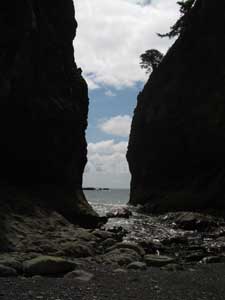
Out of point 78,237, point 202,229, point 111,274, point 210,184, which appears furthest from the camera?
point 210,184

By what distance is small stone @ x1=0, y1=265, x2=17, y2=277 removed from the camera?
14.5 metres

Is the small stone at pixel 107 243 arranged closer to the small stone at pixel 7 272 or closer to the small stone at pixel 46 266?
the small stone at pixel 46 266

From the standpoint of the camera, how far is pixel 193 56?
7019cm

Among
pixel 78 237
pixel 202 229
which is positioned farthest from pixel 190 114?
pixel 78 237

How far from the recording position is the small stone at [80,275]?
47.4ft

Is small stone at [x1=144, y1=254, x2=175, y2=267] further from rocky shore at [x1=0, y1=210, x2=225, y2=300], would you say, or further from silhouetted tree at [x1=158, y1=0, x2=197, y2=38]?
silhouetted tree at [x1=158, y1=0, x2=197, y2=38]

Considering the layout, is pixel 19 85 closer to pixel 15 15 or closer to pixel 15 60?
pixel 15 60

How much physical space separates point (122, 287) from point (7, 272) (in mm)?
4047

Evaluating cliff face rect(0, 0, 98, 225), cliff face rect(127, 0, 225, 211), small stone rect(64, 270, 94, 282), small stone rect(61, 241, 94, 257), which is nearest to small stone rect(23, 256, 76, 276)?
small stone rect(64, 270, 94, 282)

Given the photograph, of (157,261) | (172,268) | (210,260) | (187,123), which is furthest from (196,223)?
(187,123)

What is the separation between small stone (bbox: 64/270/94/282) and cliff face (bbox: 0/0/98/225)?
14.9 metres

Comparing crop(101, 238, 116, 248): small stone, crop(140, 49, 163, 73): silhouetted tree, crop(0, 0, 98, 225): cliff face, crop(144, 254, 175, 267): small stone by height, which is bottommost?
crop(144, 254, 175, 267): small stone

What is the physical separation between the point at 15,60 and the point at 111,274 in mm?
18234

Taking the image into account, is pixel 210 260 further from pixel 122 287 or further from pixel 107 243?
pixel 122 287
